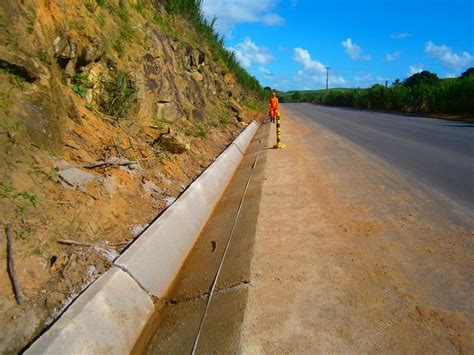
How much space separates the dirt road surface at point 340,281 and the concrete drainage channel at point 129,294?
230 mm

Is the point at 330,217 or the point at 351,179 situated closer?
the point at 330,217

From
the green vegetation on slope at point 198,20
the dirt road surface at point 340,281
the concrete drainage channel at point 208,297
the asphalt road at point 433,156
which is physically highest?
the green vegetation on slope at point 198,20

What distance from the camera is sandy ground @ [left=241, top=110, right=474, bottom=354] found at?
10.4 ft

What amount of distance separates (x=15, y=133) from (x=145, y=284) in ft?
7.50

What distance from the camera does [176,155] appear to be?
29.5 ft

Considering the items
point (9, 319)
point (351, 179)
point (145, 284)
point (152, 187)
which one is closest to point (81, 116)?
point (152, 187)

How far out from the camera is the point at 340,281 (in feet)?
13.2

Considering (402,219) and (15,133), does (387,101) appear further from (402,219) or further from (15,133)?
(15,133)

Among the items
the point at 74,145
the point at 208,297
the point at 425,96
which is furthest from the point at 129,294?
the point at 425,96

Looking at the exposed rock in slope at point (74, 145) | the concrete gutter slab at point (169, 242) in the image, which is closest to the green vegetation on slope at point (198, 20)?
the exposed rock in slope at point (74, 145)

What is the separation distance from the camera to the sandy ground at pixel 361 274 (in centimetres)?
317

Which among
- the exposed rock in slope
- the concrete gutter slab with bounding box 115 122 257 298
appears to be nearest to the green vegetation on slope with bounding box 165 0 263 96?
the exposed rock in slope

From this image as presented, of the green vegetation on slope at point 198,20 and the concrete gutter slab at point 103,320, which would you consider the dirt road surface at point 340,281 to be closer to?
the concrete gutter slab at point 103,320

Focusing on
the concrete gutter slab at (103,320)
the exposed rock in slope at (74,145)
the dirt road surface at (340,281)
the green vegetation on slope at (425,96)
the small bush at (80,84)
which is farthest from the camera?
the green vegetation on slope at (425,96)
